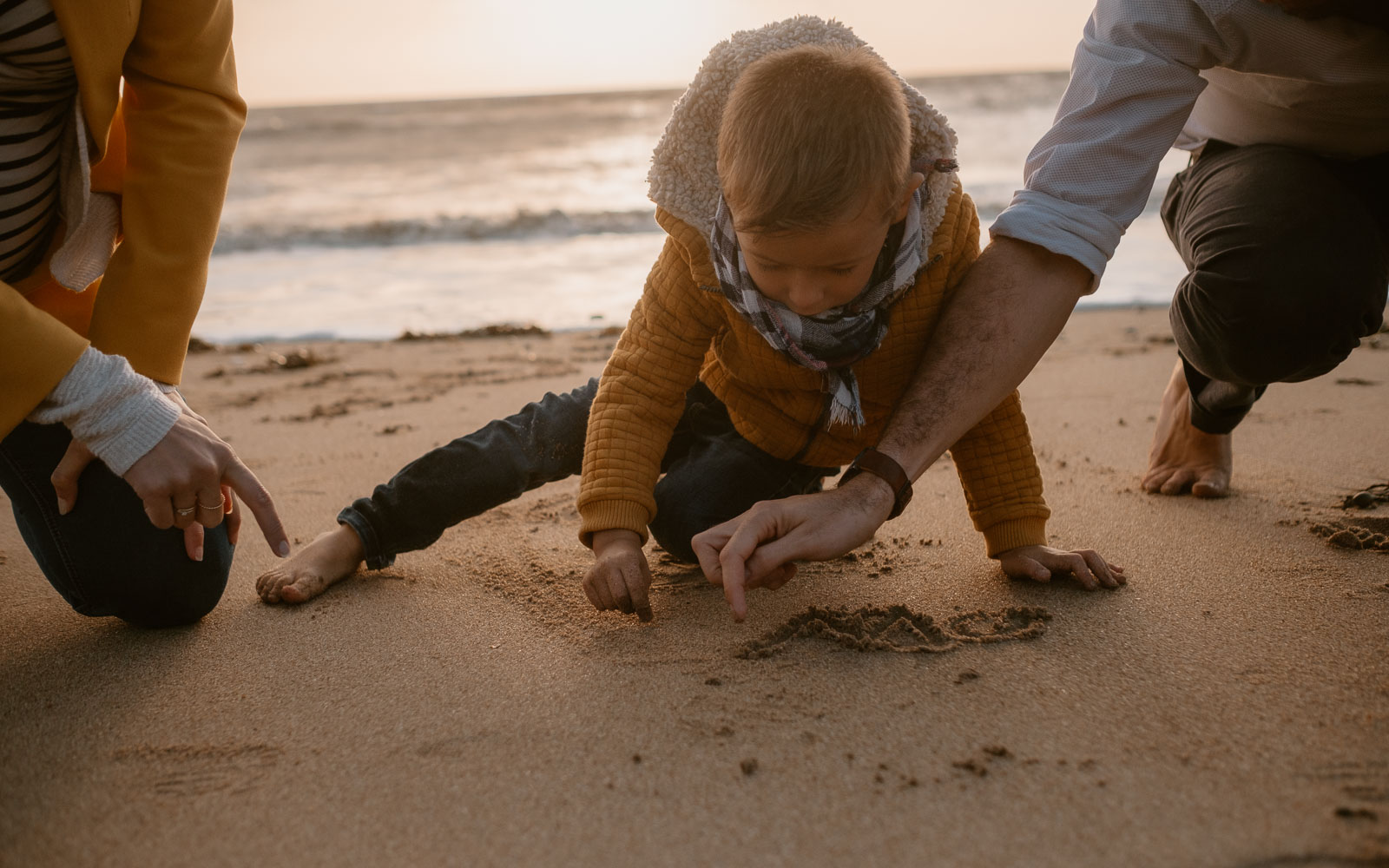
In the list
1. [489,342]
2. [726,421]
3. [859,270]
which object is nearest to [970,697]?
[859,270]

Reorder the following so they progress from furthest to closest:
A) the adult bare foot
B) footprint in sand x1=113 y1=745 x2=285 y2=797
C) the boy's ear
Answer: the adult bare foot < the boy's ear < footprint in sand x1=113 y1=745 x2=285 y2=797

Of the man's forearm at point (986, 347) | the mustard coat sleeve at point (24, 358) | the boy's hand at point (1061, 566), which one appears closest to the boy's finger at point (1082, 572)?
the boy's hand at point (1061, 566)

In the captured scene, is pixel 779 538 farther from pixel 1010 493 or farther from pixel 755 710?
pixel 1010 493

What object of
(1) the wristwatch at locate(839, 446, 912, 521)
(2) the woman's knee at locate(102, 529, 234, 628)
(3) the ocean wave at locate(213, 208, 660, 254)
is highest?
(1) the wristwatch at locate(839, 446, 912, 521)

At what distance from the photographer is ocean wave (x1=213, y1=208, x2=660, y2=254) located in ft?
28.4

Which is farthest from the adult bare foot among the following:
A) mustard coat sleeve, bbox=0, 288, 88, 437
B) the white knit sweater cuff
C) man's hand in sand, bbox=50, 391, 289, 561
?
mustard coat sleeve, bbox=0, 288, 88, 437

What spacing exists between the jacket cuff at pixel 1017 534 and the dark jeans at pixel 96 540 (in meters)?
1.39

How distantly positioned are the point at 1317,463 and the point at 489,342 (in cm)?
324

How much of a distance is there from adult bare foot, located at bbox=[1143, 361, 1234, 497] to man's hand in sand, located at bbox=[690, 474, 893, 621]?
3.46 ft

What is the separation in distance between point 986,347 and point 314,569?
4.19 ft

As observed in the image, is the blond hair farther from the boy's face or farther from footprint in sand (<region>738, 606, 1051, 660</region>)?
footprint in sand (<region>738, 606, 1051, 660</region>)

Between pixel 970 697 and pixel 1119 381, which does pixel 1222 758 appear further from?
pixel 1119 381

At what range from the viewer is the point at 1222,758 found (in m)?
1.14

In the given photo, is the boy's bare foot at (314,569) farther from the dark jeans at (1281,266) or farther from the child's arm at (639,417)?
the dark jeans at (1281,266)
